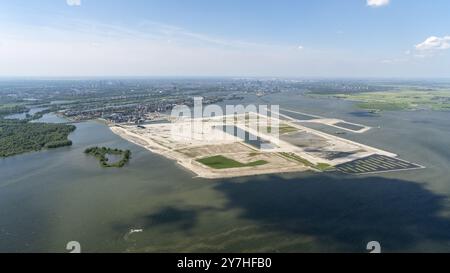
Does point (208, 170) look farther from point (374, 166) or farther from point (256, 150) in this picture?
point (374, 166)

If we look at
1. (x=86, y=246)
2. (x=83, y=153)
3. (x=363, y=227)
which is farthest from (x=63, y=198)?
(x=363, y=227)

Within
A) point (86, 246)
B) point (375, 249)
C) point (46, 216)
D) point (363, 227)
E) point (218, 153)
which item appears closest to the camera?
point (375, 249)

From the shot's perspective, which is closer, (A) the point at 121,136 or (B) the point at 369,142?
(B) the point at 369,142

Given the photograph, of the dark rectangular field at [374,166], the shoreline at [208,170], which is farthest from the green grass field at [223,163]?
the dark rectangular field at [374,166]

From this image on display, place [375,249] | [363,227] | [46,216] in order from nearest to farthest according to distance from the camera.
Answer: [375,249], [363,227], [46,216]

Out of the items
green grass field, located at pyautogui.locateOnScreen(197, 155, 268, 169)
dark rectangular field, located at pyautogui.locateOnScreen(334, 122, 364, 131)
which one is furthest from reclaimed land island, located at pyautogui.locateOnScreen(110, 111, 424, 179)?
dark rectangular field, located at pyautogui.locateOnScreen(334, 122, 364, 131)

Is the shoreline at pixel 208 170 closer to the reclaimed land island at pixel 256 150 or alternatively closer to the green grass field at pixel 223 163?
the reclaimed land island at pixel 256 150

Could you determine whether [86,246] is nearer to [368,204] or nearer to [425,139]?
[368,204]
